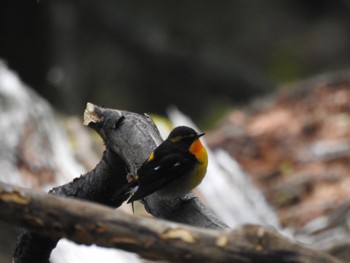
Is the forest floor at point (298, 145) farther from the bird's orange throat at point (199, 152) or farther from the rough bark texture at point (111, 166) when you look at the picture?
the rough bark texture at point (111, 166)

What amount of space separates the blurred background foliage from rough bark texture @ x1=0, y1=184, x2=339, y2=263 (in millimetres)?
7783

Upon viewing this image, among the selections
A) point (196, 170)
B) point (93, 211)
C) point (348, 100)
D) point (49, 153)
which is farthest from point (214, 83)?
point (93, 211)

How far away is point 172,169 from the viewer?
334cm

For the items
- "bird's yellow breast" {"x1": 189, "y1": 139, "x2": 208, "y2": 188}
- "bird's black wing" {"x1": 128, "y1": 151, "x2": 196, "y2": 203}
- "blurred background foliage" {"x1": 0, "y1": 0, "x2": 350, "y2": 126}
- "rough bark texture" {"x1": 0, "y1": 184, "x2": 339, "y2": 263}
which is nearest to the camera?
"rough bark texture" {"x1": 0, "y1": 184, "x2": 339, "y2": 263}

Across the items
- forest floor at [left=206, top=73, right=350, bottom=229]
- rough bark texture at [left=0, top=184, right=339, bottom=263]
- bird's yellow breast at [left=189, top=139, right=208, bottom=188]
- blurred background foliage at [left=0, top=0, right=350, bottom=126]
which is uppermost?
blurred background foliage at [left=0, top=0, right=350, bottom=126]

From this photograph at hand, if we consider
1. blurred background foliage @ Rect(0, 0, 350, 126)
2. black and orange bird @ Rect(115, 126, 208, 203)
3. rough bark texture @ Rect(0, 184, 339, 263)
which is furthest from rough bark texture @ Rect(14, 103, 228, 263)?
blurred background foliage @ Rect(0, 0, 350, 126)

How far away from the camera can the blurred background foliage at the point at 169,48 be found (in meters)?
10.6

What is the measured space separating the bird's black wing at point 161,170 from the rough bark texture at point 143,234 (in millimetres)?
774

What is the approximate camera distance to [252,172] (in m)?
6.04

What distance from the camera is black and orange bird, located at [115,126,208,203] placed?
2.93 metres

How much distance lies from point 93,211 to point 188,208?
688 mm

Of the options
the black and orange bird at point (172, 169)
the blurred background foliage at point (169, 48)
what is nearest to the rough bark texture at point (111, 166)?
the black and orange bird at point (172, 169)

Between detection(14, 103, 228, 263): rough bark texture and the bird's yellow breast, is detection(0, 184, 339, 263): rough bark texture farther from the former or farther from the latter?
the bird's yellow breast

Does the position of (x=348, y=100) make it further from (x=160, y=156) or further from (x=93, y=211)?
(x=93, y=211)
